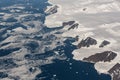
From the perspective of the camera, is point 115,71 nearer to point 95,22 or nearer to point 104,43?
point 104,43

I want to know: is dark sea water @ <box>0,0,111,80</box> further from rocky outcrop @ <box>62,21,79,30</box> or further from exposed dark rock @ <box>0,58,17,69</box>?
rocky outcrop @ <box>62,21,79,30</box>

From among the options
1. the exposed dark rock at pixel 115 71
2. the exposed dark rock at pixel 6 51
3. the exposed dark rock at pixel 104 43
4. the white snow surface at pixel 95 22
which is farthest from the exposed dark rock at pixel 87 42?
the exposed dark rock at pixel 6 51

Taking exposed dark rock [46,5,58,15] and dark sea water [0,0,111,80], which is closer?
dark sea water [0,0,111,80]

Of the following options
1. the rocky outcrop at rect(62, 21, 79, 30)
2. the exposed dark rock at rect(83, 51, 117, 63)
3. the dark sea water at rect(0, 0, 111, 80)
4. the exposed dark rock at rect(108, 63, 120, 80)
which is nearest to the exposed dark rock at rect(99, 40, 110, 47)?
the exposed dark rock at rect(83, 51, 117, 63)

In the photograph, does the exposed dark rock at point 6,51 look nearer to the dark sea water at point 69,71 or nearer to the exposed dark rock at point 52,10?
the dark sea water at point 69,71

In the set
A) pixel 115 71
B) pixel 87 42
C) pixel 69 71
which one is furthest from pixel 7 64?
pixel 115 71

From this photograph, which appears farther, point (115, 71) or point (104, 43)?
point (104, 43)
